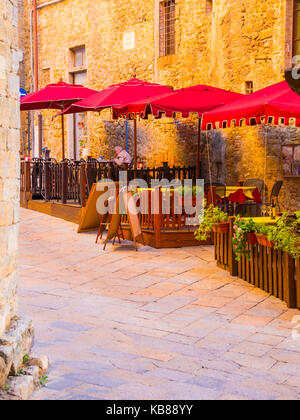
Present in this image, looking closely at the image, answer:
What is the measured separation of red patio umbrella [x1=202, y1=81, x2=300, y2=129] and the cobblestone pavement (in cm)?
197

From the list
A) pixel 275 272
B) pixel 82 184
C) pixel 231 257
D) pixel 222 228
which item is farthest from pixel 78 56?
pixel 275 272

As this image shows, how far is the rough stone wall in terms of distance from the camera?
3.80 m

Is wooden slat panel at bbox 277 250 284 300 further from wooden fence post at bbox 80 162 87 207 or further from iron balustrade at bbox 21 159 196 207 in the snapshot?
wooden fence post at bbox 80 162 87 207

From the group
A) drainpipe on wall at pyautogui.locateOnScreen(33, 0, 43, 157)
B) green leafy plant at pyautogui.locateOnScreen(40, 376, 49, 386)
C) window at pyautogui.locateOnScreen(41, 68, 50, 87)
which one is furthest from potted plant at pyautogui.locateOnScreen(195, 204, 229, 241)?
window at pyautogui.locateOnScreen(41, 68, 50, 87)

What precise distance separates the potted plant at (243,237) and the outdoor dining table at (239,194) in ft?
9.93

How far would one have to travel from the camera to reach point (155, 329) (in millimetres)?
5117

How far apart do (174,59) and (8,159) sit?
12383 millimetres

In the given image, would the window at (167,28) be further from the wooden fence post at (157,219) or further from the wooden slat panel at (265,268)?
the wooden slat panel at (265,268)

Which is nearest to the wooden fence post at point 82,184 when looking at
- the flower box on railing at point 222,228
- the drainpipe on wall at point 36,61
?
the flower box on railing at point 222,228

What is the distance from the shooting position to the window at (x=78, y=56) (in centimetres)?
1939

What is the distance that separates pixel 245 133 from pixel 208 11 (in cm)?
404

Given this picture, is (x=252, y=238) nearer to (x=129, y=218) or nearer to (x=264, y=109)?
(x=264, y=109)
